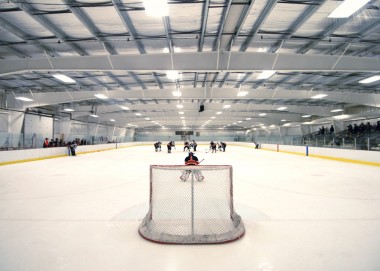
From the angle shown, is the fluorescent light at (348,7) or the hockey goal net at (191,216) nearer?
the hockey goal net at (191,216)

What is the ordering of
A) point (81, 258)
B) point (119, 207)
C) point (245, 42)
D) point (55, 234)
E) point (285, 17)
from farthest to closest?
point (245, 42)
point (285, 17)
point (119, 207)
point (55, 234)
point (81, 258)

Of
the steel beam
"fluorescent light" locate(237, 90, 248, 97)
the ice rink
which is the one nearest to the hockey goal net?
the ice rink

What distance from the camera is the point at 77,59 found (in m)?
9.10

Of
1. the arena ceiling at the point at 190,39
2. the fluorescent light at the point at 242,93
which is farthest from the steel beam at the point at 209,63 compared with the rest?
the fluorescent light at the point at 242,93

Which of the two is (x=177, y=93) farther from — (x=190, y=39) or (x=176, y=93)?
(x=190, y=39)

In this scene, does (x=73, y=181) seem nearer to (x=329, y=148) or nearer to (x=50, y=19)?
(x=50, y=19)

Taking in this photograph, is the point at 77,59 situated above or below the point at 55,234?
above

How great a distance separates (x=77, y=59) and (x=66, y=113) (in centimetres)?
1789

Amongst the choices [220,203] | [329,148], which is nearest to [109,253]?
[220,203]

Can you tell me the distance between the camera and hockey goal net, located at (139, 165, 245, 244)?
3.29m

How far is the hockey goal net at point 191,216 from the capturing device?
10.8 ft

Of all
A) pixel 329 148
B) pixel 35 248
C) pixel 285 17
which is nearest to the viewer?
pixel 35 248

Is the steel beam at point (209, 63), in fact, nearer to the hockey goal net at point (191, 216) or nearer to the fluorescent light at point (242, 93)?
the hockey goal net at point (191, 216)

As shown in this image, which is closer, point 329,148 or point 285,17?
point 285,17
